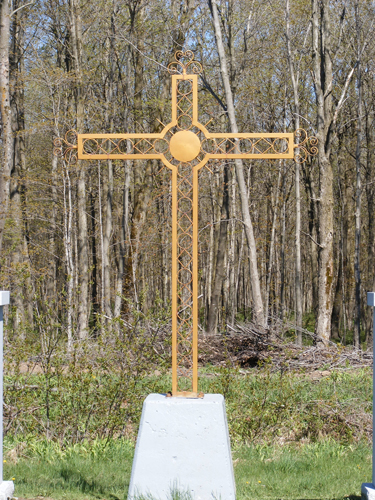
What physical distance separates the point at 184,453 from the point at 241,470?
169 centimetres

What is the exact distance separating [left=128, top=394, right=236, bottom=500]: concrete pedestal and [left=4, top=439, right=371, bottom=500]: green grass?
0.53 feet

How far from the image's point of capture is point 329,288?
11953mm

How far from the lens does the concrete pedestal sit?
3.96 meters

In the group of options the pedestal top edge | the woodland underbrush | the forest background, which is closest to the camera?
the pedestal top edge

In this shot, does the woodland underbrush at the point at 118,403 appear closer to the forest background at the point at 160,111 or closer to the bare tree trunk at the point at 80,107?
the forest background at the point at 160,111

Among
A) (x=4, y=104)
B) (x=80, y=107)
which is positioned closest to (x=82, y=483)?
(x=4, y=104)

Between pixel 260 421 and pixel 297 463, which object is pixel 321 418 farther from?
pixel 297 463

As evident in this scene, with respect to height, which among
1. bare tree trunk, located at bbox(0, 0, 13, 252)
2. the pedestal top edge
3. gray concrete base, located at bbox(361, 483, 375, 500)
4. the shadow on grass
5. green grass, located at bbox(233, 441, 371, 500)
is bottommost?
green grass, located at bbox(233, 441, 371, 500)

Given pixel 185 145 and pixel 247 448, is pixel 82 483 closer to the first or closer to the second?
pixel 247 448

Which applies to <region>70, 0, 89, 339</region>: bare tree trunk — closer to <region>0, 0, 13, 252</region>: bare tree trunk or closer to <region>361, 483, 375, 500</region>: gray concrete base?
<region>0, 0, 13, 252</region>: bare tree trunk

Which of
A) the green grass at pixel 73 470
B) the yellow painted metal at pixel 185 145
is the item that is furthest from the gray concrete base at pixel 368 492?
the yellow painted metal at pixel 185 145

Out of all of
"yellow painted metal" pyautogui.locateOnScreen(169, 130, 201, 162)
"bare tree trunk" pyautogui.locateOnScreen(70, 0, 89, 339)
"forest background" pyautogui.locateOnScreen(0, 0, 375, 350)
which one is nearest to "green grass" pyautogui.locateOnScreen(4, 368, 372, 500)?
"yellow painted metal" pyautogui.locateOnScreen(169, 130, 201, 162)

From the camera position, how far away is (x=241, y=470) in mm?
5434

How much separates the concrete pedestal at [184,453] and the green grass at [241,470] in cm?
16
